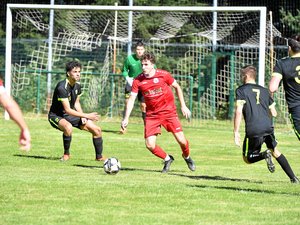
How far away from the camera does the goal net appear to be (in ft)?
88.6

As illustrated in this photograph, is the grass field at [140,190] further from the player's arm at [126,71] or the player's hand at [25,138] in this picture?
the player's arm at [126,71]

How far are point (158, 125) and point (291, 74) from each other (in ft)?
10.1

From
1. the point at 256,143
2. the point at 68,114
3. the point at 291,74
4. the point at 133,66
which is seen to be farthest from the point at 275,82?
the point at 133,66

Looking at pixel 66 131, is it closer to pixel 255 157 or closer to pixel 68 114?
pixel 68 114

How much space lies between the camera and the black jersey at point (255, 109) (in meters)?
11.9

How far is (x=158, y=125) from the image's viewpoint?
543 inches

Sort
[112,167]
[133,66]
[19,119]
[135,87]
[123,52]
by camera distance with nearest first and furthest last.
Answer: [19,119] → [112,167] → [135,87] → [133,66] → [123,52]

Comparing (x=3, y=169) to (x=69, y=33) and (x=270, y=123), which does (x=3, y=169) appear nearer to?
(x=270, y=123)

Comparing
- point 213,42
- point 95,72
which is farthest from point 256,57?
point 95,72

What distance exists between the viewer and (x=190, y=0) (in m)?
33.1

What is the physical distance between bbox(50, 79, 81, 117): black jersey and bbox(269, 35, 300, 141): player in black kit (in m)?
5.06

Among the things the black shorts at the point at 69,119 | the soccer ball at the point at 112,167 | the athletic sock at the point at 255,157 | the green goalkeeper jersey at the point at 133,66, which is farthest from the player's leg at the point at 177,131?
the green goalkeeper jersey at the point at 133,66

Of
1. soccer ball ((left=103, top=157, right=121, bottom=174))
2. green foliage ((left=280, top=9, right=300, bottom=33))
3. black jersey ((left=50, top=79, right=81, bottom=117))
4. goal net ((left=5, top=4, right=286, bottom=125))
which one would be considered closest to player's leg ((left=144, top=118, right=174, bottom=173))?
soccer ball ((left=103, top=157, right=121, bottom=174))

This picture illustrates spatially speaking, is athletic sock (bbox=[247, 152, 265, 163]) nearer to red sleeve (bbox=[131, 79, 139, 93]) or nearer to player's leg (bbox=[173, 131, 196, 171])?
player's leg (bbox=[173, 131, 196, 171])
